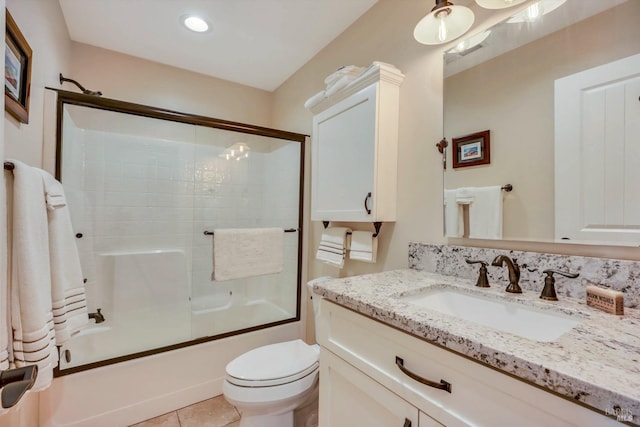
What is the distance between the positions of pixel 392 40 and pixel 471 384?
1.58 meters

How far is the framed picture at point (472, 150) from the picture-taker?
1.13 meters

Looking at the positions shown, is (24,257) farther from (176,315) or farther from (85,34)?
(85,34)

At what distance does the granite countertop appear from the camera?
0.43 m

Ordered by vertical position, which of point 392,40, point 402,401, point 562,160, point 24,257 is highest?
point 392,40

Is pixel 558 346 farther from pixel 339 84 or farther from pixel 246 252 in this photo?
pixel 246 252

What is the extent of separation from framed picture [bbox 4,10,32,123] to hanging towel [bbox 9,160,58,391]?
10.8 inches

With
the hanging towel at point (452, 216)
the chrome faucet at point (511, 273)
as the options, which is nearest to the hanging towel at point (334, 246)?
the hanging towel at point (452, 216)

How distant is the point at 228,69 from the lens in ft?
7.86

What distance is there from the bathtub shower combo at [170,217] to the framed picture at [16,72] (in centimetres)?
44

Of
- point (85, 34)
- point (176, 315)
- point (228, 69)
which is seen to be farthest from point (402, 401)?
point (85, 34)

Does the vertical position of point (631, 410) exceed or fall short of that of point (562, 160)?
it falls short

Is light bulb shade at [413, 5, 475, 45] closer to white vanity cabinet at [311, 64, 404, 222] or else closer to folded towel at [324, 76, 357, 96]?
white vanity cabinet at [311, 64, 404, 222]

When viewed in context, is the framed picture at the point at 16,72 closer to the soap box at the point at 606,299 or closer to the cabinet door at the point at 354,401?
the cabinet door at the point at 354,401

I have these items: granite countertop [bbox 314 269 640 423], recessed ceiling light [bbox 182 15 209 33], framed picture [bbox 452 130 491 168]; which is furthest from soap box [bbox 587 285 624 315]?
recessed ceiling light [bbox 182 15 209 33]
